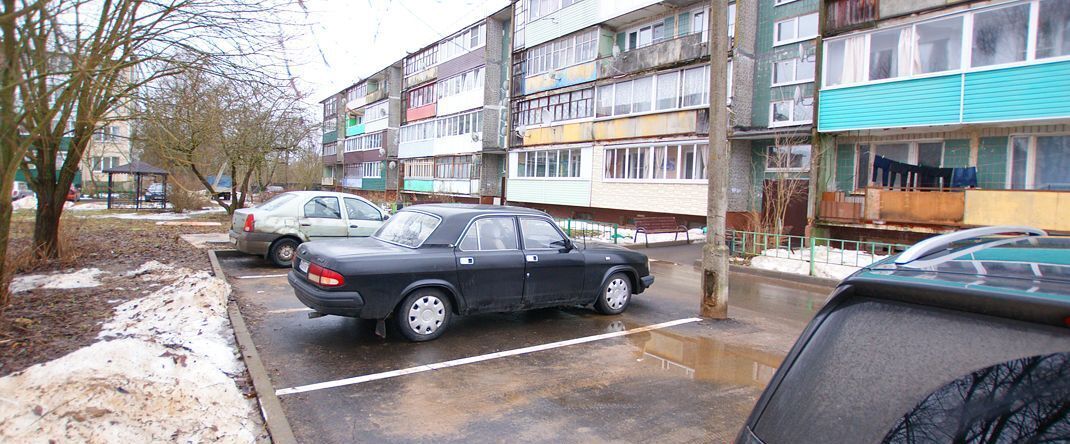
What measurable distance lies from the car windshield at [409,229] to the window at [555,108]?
755 inches

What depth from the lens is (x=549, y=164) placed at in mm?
28391

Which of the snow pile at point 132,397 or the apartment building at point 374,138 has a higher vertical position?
the apartment building at point 374,138

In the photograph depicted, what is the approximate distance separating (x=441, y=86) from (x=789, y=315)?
35.0m

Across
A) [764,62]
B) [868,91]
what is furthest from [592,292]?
[764,62]

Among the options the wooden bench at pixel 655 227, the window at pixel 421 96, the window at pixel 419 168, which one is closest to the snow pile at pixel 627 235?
the wooden bench at pixel 655 227

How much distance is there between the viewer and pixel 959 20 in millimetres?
14242

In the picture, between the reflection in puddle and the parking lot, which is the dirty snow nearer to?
the parking lot

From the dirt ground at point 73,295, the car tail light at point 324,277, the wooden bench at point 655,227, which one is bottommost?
the dirt ground at point 73,295

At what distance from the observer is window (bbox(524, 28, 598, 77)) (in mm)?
25797

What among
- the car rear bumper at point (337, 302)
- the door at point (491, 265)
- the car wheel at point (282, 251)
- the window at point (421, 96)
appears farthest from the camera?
the window at point (421, 96)

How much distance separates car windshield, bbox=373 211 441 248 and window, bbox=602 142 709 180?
14.5 m

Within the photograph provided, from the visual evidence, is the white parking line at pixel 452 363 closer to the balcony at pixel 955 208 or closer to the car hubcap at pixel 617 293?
the car hubcap at pixel 617 293

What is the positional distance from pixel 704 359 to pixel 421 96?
40798mm

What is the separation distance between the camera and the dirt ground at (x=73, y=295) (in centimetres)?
518
